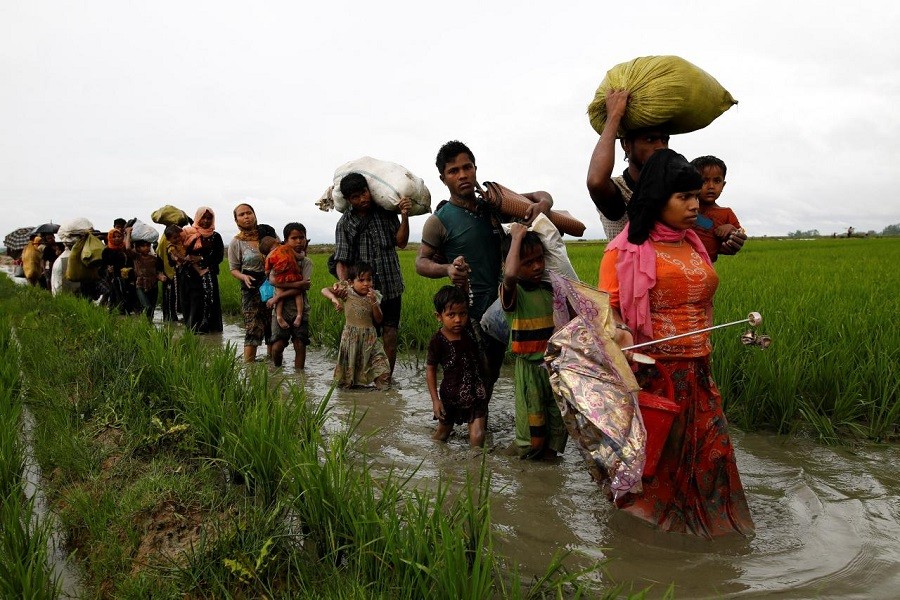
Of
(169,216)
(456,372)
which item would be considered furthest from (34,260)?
(456,372)

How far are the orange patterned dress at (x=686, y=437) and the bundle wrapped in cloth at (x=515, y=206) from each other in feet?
3.02

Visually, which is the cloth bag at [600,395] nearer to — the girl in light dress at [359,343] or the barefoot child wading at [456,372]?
the barefoot child wading at [456,372]

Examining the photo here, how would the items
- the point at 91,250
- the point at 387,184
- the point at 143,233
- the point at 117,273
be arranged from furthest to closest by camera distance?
the point at 117,273, the point at 91,250, the point at 143,233, the point at 387,184

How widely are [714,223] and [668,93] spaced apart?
2.51ft

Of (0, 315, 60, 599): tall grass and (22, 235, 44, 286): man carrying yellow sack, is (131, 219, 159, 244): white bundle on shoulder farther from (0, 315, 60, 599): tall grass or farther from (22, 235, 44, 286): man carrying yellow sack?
(0, 315, 60, 599): tall grass

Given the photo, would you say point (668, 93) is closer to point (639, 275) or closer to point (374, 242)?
point (639, 275)

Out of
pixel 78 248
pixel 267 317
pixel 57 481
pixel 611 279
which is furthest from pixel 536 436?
pixel 78 248

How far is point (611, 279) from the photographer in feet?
8.60

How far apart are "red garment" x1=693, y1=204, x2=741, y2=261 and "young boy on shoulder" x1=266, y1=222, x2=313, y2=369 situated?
12.7 ft

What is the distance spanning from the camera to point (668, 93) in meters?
2.55

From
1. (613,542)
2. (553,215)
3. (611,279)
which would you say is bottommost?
(613,542)

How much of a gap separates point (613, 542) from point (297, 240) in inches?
170

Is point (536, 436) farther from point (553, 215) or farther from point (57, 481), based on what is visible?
point (57, 481)

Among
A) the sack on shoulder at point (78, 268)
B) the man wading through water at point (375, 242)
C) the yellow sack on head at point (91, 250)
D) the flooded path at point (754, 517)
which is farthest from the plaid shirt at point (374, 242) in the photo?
the sack on shoulder at point (78, 268)
